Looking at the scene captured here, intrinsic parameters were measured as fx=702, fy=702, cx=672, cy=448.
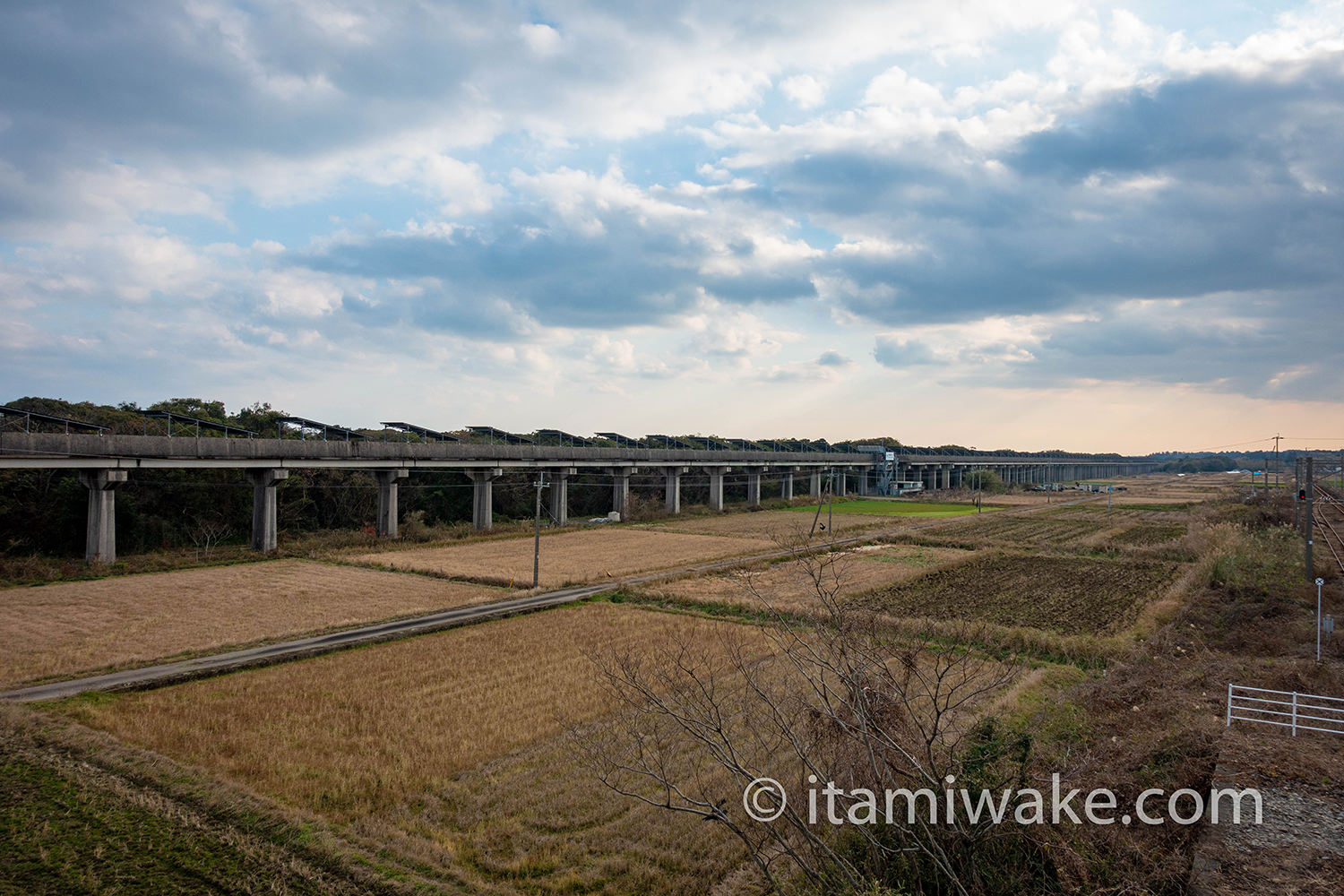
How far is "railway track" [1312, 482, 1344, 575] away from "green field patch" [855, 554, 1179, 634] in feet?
34.5

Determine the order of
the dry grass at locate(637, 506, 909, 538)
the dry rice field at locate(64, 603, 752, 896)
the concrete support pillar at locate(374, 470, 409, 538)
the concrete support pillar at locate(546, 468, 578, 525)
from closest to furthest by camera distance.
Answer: the dry rice field at locate(64, 603, 752, 896) < the concrete support pillar at locate(374, 470, 409, 538) < the dry grass at locate(637, 506, 909, 538) < the concrete support pillar at locate(546, 468, 578, 525)

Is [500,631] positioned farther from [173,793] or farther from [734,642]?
[173,793]

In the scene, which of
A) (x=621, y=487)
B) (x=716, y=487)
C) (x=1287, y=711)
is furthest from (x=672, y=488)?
(x=1287, y=711)

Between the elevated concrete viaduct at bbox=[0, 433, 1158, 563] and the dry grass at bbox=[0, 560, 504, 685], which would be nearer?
the dry grass at bbox=[0, 560, 504, 685]

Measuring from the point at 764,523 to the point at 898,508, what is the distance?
3090 centimetres

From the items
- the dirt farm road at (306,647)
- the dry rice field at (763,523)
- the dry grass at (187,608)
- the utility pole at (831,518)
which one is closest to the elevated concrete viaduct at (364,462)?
the dry rice field at (763,523)

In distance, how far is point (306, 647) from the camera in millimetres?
24141

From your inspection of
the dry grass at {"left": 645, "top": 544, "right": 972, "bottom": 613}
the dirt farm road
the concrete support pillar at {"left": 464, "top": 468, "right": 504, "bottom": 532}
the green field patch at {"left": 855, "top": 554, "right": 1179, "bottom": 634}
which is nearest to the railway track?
the green field patch at {"left": 855, "top": 554, "right": 1179, "bottom": 634}

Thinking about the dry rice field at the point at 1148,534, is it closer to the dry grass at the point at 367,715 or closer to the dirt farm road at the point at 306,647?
the dirt farm road at the point at 306,647

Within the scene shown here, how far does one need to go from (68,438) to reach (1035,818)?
4231 centimetres

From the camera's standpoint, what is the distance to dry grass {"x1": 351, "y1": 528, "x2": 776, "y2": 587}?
3997 cm

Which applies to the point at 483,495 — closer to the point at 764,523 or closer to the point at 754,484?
the point at 764,523

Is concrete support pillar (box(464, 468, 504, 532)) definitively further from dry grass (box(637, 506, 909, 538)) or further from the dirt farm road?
the dirt farm road

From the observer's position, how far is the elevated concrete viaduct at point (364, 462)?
35062 millimetres
